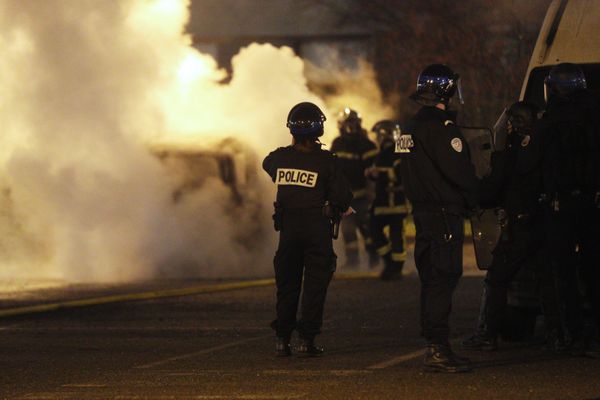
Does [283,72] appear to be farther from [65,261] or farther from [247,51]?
[65,261]

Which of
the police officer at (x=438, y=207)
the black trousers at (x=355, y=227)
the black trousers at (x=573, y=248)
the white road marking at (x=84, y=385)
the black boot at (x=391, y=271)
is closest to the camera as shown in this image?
the white road marking at (x=84, y=385)

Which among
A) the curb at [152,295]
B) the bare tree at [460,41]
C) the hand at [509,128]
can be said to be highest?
the bare tree at [460,41]

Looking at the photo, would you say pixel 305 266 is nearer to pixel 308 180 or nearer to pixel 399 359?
pixel 308 180

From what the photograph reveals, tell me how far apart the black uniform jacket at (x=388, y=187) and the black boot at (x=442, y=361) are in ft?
27.3

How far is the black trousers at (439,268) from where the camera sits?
31.5 ft

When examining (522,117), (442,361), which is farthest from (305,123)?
(442,361)

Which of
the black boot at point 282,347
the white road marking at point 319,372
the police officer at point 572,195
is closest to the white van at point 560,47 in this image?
the police officer at point 572,195

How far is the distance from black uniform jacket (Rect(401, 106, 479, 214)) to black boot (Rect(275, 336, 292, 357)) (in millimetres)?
1476

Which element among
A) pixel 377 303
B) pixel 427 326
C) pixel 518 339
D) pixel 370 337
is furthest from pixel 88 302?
pixel 427 326

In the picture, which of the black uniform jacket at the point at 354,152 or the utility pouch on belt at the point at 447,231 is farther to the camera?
the black uniform jacket at the point at 354,152

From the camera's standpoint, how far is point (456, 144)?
31.6ft

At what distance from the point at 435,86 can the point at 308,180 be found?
1300mm

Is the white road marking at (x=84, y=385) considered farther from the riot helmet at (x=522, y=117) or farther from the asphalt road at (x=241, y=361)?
the riot helmet at (x=522, y=117)

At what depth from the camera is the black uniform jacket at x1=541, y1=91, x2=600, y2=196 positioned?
10352 mm
